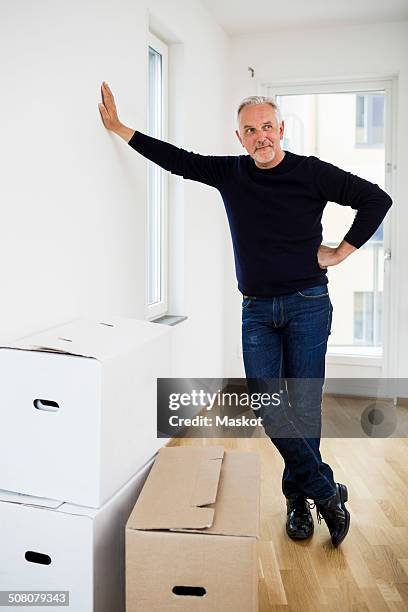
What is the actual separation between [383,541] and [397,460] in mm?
978

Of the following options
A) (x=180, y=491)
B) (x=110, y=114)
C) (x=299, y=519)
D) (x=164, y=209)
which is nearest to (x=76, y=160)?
(x=110, y=114)

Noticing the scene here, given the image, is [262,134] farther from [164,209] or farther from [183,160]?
[164,209]

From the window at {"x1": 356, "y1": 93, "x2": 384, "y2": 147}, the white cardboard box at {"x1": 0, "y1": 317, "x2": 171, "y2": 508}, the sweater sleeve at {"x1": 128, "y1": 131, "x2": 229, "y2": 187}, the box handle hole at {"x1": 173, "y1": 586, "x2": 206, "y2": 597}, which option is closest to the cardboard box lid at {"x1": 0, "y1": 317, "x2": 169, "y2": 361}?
the white cardboard box at {"x1": 0, "y1": 317, "x2": 171, "y2": 508}

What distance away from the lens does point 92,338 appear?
189cm

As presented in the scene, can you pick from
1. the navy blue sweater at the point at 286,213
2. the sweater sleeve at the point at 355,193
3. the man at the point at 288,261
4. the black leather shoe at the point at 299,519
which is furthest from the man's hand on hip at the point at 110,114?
the black leather shoe at the point at 299,519

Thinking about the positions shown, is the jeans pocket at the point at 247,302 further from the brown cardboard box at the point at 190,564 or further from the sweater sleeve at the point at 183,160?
the brown cardboard box at the point at 190,564

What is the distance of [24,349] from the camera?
5.67ft

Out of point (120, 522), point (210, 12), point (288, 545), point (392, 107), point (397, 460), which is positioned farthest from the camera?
point (392, 107)

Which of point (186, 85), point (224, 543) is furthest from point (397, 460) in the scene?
point (186, 85)

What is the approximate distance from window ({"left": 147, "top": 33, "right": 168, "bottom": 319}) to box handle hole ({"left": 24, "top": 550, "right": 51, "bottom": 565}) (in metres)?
1.83

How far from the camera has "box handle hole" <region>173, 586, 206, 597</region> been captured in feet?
5.62

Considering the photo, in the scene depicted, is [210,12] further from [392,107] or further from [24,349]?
[24,349]

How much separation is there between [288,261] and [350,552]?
1039mm

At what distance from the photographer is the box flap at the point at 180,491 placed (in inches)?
67.5
